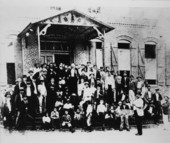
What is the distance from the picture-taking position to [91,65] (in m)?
4.32

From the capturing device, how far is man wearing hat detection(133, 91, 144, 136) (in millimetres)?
4352

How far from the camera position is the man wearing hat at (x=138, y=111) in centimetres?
435

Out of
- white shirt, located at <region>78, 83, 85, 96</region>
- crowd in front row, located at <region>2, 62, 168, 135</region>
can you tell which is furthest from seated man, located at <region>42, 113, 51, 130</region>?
white shirt, located at <region>78, 83, 85, 96</region>

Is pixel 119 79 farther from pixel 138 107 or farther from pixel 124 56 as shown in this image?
pixel 138 107

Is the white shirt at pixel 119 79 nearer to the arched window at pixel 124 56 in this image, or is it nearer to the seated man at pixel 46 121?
the arched window at pixel 124 56

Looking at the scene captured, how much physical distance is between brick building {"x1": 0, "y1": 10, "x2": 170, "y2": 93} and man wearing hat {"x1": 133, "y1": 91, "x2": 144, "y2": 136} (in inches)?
11.1

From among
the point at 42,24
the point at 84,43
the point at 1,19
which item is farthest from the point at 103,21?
the point at 1,19

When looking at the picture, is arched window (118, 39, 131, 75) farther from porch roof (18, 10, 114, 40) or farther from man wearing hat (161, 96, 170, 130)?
man wearing hat (161, 96, 170, 130)

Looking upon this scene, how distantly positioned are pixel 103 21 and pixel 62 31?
536 mm

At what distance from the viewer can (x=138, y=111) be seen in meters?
4.41

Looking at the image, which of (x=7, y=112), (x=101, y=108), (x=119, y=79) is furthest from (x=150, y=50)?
(x=7, y=112)

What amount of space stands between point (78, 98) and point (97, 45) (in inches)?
29.5

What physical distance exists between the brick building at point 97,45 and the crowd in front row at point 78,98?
11 centimetres
